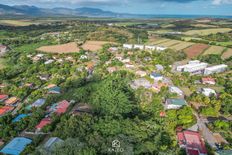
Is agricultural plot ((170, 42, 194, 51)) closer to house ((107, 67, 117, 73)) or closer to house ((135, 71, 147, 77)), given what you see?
house ((135, 71, 147, 77))

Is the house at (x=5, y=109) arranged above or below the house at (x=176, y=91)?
below

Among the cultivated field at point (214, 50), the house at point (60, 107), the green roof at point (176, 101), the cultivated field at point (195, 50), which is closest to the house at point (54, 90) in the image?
the house at point (60, 107)

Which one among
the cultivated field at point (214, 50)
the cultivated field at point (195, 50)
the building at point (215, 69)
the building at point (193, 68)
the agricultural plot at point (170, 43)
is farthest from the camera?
the agricultural plot at point (170, 43)

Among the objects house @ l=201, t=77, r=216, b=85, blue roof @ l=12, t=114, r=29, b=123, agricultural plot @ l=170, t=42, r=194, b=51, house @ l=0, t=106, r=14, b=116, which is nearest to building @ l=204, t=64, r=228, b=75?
house @ l=201, t=77, r=216, b=85

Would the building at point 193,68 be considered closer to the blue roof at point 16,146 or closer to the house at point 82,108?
the house at point 82,108

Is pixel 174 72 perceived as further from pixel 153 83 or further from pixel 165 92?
pixel 165 92

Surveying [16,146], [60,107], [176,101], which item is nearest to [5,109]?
[60,107]
